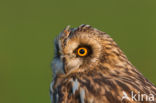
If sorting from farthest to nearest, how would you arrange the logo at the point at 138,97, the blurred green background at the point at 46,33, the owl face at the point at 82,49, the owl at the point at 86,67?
the blurred green background at the point at 46,33 < the owl face at the point at 82,49 < the owl at the point at 86,67 < the logo at the point at 138,97

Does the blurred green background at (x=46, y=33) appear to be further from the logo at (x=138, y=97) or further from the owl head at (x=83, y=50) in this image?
the logo at (x=138, y=97)

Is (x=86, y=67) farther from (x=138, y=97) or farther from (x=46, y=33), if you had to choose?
(x=46, y=33)

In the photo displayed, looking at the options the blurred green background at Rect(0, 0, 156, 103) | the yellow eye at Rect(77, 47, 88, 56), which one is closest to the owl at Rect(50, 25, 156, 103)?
the yellow eye at Rect(77, 47, 88, 56)

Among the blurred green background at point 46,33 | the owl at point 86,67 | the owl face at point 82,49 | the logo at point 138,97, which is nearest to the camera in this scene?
the logo at point 138,97

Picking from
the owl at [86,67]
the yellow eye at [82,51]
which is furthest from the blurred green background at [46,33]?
the yellow eye at [82,51]

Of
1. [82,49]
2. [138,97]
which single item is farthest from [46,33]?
[138,97]

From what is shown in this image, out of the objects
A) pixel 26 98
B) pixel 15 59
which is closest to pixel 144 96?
pixel 26 98
